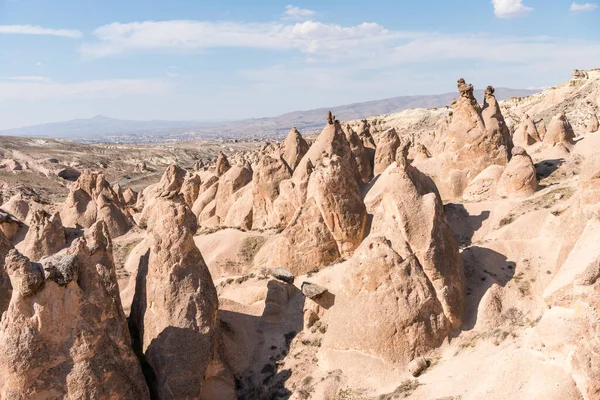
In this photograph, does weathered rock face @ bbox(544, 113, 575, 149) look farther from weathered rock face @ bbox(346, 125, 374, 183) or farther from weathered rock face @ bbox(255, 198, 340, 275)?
weathered rock face @ bbox(255, 198, 340, 275)

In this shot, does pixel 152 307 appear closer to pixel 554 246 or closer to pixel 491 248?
pixel 491 248

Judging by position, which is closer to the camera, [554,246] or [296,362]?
[296,362]

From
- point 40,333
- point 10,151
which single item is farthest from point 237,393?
point 10,151

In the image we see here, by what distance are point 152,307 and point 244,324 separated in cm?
480

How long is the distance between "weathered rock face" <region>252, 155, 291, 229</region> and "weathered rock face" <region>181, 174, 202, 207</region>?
1152cm

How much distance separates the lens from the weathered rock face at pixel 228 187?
40.1 meters

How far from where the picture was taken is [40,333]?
42.4ft

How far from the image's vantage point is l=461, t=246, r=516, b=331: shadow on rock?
18750mm

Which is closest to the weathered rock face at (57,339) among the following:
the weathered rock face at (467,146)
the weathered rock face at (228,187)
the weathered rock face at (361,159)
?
the weathered rock face at (467,146)

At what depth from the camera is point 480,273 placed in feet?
66.0

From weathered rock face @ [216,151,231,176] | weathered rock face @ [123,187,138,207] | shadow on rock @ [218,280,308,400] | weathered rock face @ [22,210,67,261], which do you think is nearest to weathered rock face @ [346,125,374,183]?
weathered rock face @ [216,151,231,176]

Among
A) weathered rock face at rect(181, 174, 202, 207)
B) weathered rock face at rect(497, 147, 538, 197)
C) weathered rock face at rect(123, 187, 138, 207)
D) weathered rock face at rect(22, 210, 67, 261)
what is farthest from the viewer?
weathered rock face at rect(123, 187, 138, 207)

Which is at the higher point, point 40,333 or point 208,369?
point 40,333

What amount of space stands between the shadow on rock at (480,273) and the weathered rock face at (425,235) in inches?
20.4
